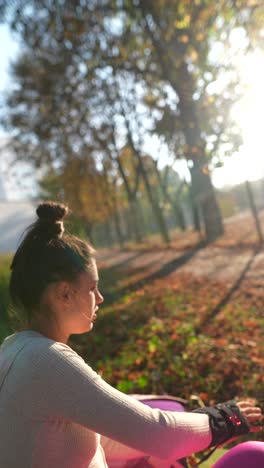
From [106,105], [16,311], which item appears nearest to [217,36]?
[16,311]

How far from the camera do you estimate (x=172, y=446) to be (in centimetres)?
170

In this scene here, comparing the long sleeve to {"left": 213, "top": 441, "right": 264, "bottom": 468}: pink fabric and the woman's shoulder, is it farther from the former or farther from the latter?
{"left": 213, "top": 441, "right": 264, "bottom": 468}: pink fabric

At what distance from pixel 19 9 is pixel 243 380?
782cm

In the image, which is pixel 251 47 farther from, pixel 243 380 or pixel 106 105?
pixel 106 105

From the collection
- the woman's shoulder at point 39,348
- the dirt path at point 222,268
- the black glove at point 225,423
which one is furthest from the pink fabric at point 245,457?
the dirt path at point 222,268

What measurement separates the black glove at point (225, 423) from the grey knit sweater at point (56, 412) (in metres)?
0.35

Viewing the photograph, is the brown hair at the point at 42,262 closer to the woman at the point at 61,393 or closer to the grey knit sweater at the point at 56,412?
the woman at the point at 61,393

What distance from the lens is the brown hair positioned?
67.3 inches

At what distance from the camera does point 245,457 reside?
174 centimetres

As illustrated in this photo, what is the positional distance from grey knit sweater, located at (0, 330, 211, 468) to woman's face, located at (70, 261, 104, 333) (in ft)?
0.71

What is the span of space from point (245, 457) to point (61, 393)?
81 centimetres

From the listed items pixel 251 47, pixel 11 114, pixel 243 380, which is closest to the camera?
pixel 243 380

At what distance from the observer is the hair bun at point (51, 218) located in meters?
1.80

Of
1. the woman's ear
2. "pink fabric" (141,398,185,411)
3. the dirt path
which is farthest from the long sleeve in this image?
the dirt path
